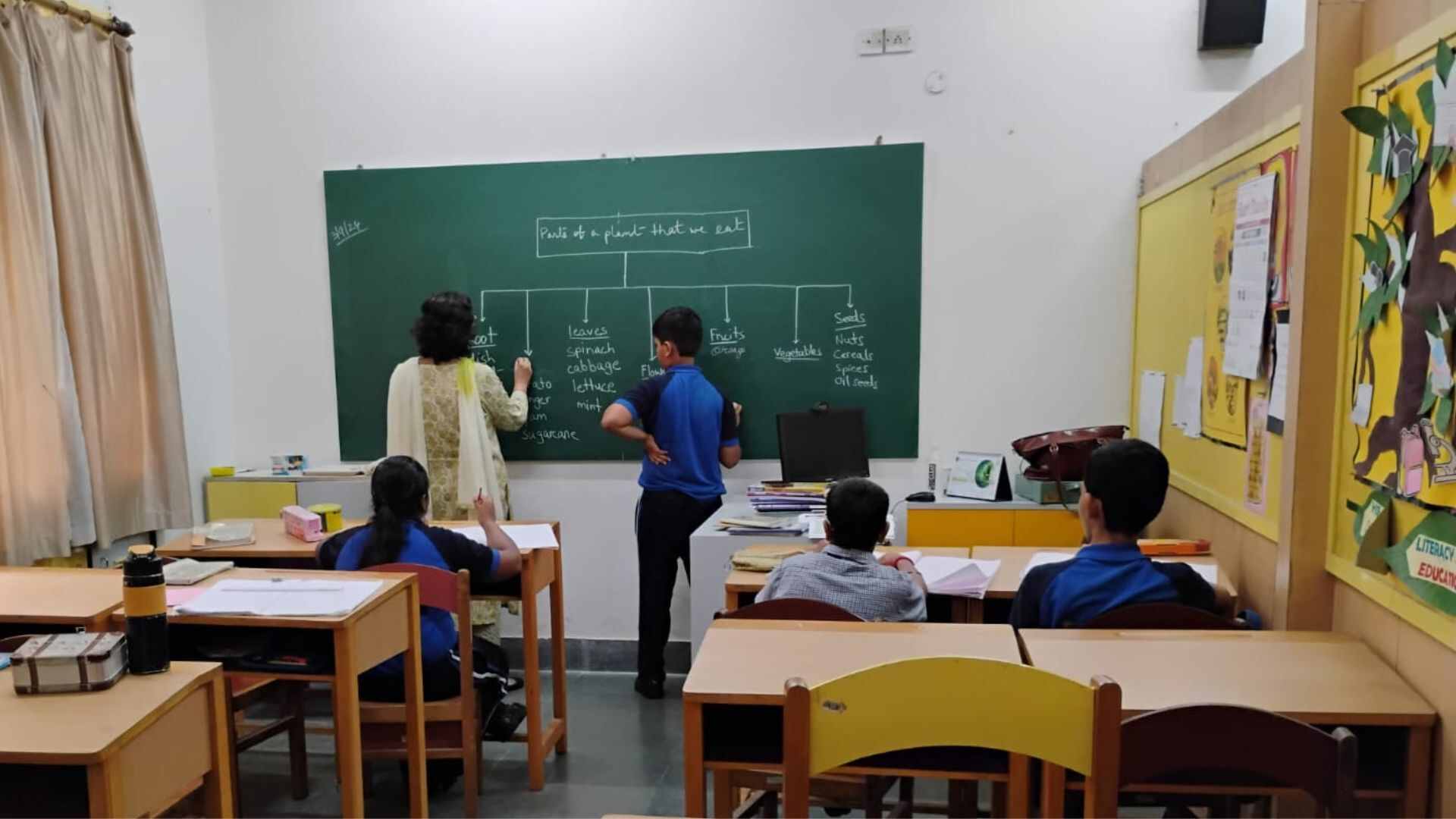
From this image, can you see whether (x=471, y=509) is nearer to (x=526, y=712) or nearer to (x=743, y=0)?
(x=526, y=712)

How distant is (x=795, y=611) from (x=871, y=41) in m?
2.67

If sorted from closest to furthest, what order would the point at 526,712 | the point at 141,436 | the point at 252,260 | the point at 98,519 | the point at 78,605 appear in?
1. the point at 78,605
2. the point at 526,712
3. the point at 98,519
4. the point at 141,436
5. the point at 252,260

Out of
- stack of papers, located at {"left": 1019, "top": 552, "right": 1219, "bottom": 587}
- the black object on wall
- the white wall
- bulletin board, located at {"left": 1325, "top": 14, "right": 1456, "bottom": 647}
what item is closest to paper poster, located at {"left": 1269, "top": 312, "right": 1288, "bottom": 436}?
bulletin board, located at {"left": 1325, "top": 14, "right": 1456, "bottom": 647}

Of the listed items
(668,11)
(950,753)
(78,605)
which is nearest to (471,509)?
(78,605)

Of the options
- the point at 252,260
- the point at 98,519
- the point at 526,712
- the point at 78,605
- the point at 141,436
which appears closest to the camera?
the point at 78,605

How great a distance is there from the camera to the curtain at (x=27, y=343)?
3049 millimetres

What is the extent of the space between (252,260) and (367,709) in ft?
8.69

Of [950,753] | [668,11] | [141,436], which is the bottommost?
[950,753]

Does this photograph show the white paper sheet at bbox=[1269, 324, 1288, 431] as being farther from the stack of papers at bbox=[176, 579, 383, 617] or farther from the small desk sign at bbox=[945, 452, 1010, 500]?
the stack of papers at bbox=[176, 579, 383, 617]

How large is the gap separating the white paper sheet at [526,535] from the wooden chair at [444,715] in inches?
13.9

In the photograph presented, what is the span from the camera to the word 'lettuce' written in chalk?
3959 millimetres

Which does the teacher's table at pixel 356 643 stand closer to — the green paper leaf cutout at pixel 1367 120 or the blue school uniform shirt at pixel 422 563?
the blue school uniform shirt at pixel 422 563

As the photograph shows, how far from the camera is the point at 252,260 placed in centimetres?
430

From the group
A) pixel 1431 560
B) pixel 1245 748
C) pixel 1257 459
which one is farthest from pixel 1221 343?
pixel 1245 748
